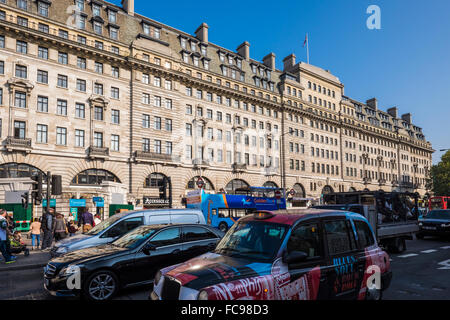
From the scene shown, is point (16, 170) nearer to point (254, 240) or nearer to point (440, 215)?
point (254, 240)

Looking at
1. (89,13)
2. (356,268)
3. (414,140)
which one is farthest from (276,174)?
(414,140)

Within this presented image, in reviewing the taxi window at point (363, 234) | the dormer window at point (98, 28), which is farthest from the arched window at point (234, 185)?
the taxi window at point (363, 234)

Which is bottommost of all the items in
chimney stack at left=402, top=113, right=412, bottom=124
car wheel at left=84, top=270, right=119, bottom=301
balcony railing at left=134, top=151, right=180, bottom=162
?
car wheel at left=84, top=270, right=119, bottom=301

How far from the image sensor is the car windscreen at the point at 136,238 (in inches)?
291

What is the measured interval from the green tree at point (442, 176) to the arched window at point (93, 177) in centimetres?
6773

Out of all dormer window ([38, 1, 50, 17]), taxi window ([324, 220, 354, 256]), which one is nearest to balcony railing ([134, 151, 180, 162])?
dormer window ([38, 1, 50, 17])

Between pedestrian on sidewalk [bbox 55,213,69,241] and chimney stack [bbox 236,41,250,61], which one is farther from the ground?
chimney stack [bbox 236,41,250,61]

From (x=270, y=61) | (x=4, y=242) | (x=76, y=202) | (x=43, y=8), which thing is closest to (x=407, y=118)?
(x=270, y=61)

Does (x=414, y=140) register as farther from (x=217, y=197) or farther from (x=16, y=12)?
(x=16, y=12)

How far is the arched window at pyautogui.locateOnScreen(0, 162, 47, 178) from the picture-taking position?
2773 centimetres

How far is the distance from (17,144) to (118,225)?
2315 centimetres

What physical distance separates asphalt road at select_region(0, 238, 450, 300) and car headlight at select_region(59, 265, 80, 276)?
111cm

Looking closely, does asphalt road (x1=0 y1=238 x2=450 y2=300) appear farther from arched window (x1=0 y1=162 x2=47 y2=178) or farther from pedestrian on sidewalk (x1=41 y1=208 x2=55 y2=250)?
arched window (x1=0 y1=162 x2=47 y2=178)

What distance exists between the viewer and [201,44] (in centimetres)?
4509
